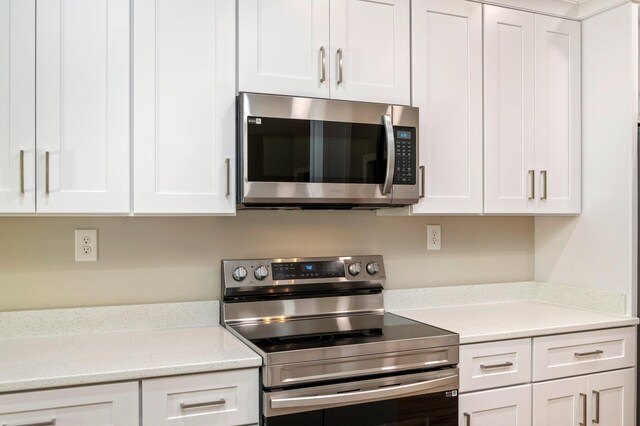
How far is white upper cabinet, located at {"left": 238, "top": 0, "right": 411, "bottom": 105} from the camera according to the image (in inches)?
80.4

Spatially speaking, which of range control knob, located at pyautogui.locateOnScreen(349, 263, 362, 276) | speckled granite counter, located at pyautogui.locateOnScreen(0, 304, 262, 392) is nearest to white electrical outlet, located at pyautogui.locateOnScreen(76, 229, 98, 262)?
speckled granite counter, located at pyautogui.locateOnScreen(0, 304, 262, 392)

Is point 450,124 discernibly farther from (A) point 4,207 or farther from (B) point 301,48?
(A) point 4,207

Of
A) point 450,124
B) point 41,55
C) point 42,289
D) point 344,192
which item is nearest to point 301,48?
point 344,192

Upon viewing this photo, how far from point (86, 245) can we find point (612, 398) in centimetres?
220

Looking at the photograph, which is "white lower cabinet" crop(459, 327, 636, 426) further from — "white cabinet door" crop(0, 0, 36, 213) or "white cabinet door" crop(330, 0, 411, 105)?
"white cabinet door" crop(0, 0, 36, 213)

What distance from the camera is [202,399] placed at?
1.70m

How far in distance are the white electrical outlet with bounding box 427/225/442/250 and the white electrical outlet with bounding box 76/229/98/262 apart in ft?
4.79

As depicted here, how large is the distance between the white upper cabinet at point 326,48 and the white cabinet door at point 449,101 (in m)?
0.09

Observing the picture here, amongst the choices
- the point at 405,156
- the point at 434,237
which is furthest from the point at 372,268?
the point at 405,156

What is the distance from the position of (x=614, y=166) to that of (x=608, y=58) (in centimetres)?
48

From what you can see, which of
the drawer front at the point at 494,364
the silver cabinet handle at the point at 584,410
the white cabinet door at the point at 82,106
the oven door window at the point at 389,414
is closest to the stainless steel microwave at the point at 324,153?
the white cabinet door at the point at 82,106

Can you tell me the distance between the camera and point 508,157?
2494mm

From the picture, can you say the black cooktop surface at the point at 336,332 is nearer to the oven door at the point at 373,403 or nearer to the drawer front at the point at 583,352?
the oven door at the point at 373,403

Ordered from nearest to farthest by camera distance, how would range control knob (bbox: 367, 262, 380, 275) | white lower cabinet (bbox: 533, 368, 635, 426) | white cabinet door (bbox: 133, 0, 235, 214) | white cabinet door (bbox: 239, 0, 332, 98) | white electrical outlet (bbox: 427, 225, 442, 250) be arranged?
1. white cabinet door (bbox: 133, 0, 235, 214)
2. white cabinet door (bbox: 239, 0, 332, 98)
3. white lower cabinet (bbox: 533, 368, 635, 426)
4. range control knob (bbox: 367, 262, 380, 275)
5. white electrical outlet (bbox: 427, 225, 442, 250)
